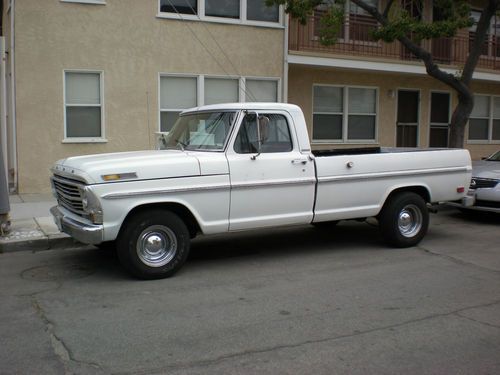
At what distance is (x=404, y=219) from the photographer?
8180 millimetres

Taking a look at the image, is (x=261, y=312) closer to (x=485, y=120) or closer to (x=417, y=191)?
(x=417, y=191)

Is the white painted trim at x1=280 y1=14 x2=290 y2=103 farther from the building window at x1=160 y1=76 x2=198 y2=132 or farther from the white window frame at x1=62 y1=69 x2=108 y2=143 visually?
the white window frame at x1=62 y1=69 x2=108 y2=143

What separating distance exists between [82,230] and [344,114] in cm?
1146

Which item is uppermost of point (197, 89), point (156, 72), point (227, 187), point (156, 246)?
point (156, 72)

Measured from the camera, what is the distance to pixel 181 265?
6.60 m

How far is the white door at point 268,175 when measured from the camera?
6793mm

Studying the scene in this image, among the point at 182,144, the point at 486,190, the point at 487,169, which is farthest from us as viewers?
the point at 487,169

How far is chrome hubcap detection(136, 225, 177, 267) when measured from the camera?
636cm

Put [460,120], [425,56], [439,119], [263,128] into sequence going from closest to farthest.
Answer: [263,128] → [425,56] → [460,120] → [439,119]

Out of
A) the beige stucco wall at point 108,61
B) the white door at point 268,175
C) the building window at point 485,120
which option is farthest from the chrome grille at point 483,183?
the building window at point 485,120

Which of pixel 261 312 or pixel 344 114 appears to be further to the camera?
pixel 344 114

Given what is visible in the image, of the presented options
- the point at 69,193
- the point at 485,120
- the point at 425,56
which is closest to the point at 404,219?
the point at 69,193

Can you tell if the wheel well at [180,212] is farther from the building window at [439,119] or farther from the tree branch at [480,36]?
the building window at [439,119]

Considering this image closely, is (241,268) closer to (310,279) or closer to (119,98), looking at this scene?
(310,279)
